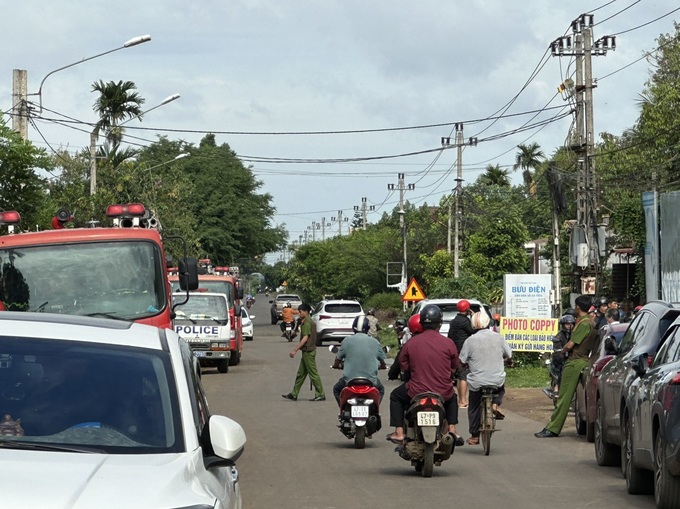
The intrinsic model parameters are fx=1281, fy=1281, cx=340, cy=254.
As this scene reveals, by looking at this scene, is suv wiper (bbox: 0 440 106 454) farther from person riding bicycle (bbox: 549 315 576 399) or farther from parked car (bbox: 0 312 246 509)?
person riding bicycle (bbox: 549 315 576 399)

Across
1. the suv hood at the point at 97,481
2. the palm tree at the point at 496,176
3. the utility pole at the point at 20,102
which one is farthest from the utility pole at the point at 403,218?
the suv hood at the point at 97,481

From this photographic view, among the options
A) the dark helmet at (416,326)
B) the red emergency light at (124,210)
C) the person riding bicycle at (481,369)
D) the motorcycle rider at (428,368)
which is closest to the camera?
the motorcycle rider at (428,368)

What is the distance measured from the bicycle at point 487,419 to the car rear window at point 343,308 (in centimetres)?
3412

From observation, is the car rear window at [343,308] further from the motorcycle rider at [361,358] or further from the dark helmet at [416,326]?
the dark helmet at [416,326]

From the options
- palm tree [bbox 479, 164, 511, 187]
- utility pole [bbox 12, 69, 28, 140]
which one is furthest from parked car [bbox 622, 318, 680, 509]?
palm tree [bbox 479, 164, 511, 187]

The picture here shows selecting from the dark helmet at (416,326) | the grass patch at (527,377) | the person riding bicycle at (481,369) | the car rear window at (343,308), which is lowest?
the grass patch at (527,377)

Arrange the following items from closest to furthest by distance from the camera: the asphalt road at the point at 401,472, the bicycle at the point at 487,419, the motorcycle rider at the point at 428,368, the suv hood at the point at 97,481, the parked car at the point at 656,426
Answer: the suv hood at the point at 97,481 < the parked car at the point at 656,426 < the asphalt road at the point at 401,472 < the motorcycle rider at the point at 428,368 < the bicycle at the point at 487,419

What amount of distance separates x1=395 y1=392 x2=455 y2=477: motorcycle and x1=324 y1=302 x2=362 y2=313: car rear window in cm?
3641

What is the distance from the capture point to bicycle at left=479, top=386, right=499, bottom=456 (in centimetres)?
1523

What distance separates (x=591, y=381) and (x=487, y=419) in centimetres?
160

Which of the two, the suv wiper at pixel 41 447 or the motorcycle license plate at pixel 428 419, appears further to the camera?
the motorcycle license plate at pixel 428 419

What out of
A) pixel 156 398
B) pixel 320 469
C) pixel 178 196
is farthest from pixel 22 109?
pixel 178 196

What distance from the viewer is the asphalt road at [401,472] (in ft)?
37.2

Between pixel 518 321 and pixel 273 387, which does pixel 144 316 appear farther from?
pixel 518 321
